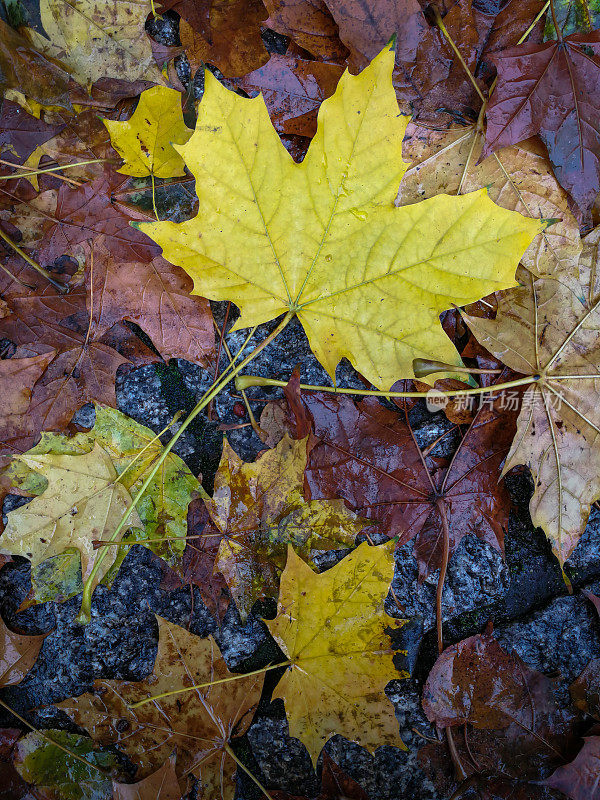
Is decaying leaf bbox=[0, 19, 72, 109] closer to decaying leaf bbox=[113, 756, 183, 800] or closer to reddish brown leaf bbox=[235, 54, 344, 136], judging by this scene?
reddish brown leaf bbox=[235, 54, 344, 136]

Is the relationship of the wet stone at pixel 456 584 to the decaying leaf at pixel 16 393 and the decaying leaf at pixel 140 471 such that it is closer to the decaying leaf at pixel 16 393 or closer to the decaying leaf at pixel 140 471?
the decaying leaf at pixel 140 471

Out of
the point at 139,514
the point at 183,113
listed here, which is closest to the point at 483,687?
the point at 139,514

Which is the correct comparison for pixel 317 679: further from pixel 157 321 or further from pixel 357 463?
pixel 157 321

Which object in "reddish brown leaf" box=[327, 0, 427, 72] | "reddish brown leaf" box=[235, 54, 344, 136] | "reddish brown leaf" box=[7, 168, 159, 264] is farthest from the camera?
"reddish brown leaf" box=[7, 168, 159, 264]

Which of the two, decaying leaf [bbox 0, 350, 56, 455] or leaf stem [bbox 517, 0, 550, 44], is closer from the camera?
leaf stem [bbox 517, 0, 550, 44]

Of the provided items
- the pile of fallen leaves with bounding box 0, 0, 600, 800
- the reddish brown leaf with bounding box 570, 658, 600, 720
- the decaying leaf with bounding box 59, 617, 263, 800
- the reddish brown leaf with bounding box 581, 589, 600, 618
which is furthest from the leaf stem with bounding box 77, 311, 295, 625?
the reddish brown leaf with bounding box 570, 658, 600, 720

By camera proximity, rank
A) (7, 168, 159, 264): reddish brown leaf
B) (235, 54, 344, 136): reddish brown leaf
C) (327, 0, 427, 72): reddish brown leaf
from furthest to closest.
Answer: (7, 168, 159, 264): reddish brown leaf < (235, 54, 344, 136): reddish brown leaf < (327, 0, 427, 72): reddish brown leaf

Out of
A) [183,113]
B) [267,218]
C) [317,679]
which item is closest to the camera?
[267,218]

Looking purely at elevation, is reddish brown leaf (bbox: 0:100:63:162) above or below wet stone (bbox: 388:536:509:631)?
above

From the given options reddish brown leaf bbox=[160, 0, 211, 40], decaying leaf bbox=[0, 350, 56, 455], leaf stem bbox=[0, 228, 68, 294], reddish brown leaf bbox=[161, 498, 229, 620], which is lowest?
reddish brown leaf bbox=[161, 498, 229, 620]
